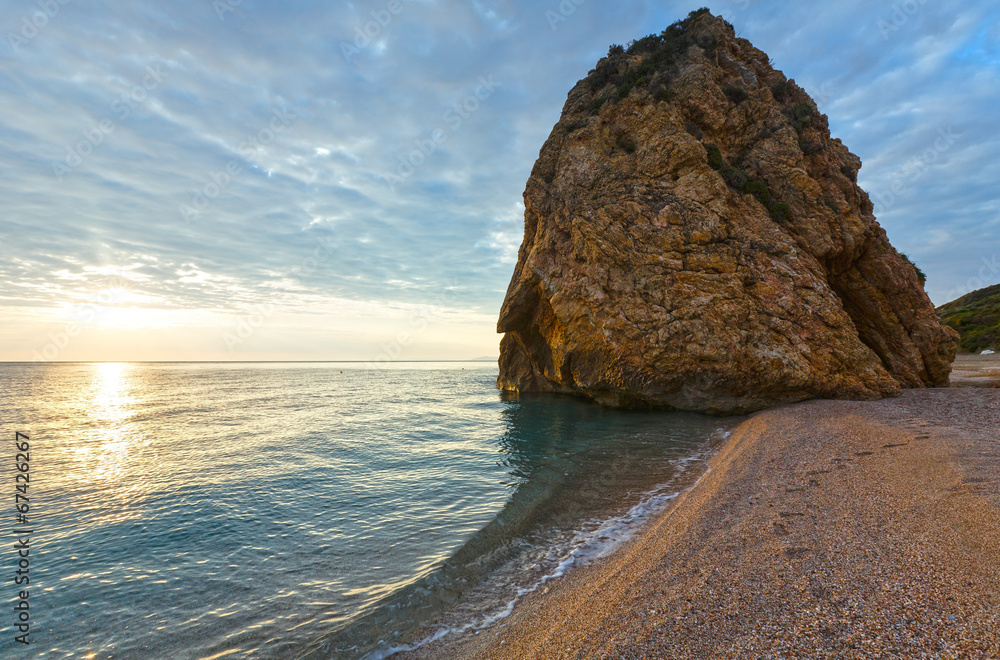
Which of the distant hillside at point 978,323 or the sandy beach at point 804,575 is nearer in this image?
the sandy beach at point 804,575

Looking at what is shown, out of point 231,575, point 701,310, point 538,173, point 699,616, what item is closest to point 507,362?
point 538,173

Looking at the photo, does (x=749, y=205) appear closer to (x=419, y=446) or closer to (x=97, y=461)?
(x=419, y=446)

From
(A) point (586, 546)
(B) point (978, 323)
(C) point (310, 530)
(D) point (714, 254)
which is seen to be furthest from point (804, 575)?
(B) point (978, 323)

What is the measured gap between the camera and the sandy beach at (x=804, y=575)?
3549mm

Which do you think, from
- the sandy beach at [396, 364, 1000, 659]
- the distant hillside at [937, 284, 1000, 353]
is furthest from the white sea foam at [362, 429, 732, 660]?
the distant hillside at [937, 284, 1000, 353]

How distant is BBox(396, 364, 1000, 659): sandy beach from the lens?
3549 mm

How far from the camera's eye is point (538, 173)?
29.4 meters

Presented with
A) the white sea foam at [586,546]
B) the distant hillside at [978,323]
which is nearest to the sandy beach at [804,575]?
the white sea foam at [586,546]

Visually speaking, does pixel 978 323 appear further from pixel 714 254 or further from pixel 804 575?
pixel 804 575

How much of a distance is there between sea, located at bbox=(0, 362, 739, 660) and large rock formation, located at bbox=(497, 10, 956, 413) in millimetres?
3873

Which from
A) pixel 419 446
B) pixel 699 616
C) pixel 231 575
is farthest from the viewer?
pixel 419 446

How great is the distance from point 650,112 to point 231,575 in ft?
91.8

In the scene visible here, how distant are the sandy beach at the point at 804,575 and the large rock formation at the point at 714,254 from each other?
1021cm

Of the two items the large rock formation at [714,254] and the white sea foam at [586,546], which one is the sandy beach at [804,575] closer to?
the white sea foam at [586,546]
